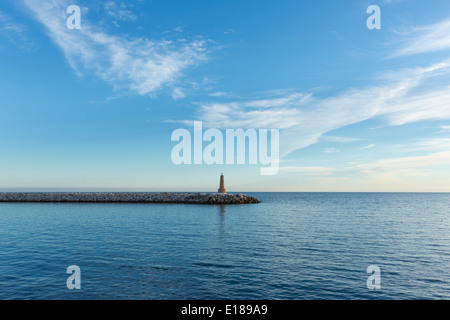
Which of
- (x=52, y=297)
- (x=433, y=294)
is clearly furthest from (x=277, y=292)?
(x=52, y=297)

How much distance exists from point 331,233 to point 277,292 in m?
20.5

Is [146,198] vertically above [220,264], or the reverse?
[220,264]

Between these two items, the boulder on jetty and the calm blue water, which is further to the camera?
the boulder on jetty

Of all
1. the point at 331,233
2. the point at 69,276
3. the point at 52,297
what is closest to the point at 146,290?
the point at 52,297

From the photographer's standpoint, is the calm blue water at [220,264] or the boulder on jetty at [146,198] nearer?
the calm blue water at [220,264]

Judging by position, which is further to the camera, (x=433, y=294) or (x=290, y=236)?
(x=290, y=236)

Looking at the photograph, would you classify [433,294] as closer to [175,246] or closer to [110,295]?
[110,295]

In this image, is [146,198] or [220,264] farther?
[146,198]

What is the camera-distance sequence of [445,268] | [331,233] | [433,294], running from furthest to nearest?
[331,233], [445,268], [433,294]

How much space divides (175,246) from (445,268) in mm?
19277

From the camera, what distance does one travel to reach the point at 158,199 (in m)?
86.8

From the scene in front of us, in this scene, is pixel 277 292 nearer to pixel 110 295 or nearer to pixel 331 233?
pixel 110 295

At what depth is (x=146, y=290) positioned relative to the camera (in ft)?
47.7
